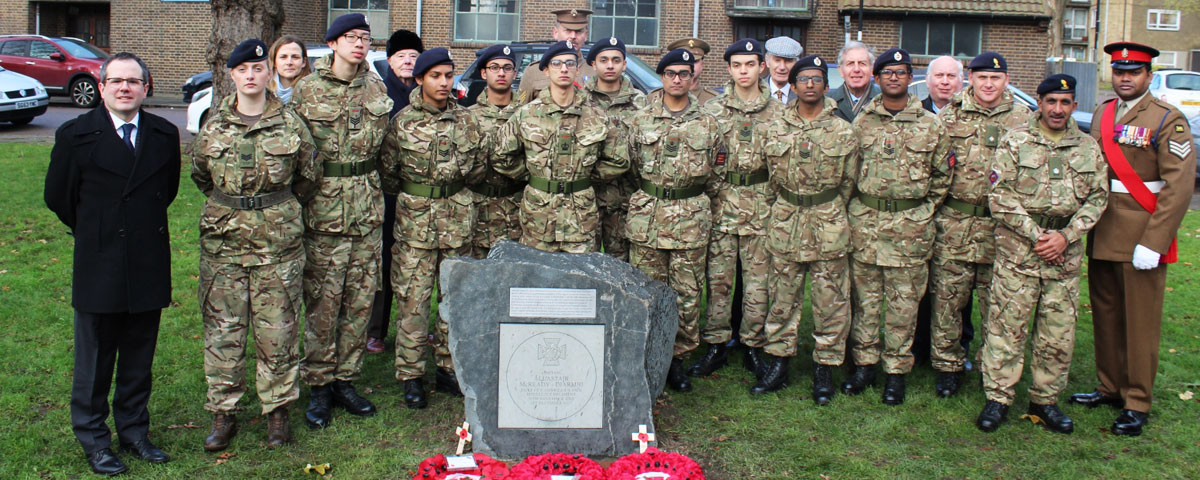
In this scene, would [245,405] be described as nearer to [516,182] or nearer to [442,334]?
[442,334]

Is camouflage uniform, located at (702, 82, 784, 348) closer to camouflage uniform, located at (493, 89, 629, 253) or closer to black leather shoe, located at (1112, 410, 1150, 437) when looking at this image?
camouflage uniform, located at (493, 89, 629, 253)

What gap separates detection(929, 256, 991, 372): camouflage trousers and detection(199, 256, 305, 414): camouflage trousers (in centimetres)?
361

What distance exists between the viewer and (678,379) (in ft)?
19.6

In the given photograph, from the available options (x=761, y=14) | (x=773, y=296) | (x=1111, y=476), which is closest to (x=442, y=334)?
(x=773, y=296)

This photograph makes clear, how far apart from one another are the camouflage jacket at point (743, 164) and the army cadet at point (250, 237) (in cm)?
246

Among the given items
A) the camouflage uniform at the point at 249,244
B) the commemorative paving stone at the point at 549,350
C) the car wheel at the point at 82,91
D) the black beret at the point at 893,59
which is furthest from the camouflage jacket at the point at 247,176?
the car wheel at the point at 82,91

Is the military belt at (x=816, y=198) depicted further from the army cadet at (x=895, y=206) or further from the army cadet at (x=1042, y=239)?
the army cadet at (x=1042, y=239)

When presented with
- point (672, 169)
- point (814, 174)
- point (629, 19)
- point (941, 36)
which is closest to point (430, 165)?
point (672, 169)

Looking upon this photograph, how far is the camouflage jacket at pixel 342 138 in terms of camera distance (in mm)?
5164

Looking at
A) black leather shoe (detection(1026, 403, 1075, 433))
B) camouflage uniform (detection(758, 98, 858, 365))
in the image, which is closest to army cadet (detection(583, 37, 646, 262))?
camouflage uniform (detection(758, 98, 858, 365))

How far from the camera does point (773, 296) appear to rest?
235 inches

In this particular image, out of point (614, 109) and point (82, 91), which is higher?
point (82, 91)

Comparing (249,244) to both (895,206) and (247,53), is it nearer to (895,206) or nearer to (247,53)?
(247,53)

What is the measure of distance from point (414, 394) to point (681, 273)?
1.71m
